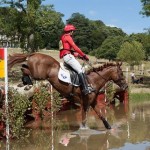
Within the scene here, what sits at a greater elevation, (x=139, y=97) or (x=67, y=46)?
(x=67, y=46)

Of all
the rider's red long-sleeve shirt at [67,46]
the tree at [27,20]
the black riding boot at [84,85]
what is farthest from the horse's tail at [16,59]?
the tree at [27,20]

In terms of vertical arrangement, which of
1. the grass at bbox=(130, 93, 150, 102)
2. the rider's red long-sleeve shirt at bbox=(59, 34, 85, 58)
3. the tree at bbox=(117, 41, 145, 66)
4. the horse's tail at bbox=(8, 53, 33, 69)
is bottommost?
the grass at bbox=(130, 93, 150, 102)

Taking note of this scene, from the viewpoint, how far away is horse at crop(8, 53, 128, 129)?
1078 centimetres

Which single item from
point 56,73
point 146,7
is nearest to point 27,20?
point 146,7

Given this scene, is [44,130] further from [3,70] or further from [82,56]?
[3,70]

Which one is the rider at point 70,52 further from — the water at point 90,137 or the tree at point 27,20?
the tree at point 27,20

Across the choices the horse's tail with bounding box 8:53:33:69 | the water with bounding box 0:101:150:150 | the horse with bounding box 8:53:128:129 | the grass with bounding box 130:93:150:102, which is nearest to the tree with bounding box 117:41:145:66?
the grass with bounding box 130:93:150:102

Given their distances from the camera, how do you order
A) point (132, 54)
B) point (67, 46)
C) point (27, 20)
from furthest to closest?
point (132, 54) → point (27, 20) → point (67, 46)

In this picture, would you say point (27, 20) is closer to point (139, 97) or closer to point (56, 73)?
point (139, 97)

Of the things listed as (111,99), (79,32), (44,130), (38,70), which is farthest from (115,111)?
(79,32)

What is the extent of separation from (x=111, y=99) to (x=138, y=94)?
5.93m

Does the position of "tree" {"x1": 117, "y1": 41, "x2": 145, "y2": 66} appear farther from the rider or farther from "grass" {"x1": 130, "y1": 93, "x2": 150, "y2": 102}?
the rider

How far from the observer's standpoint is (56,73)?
1100cm

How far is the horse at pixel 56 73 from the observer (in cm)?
Answer: 1078
